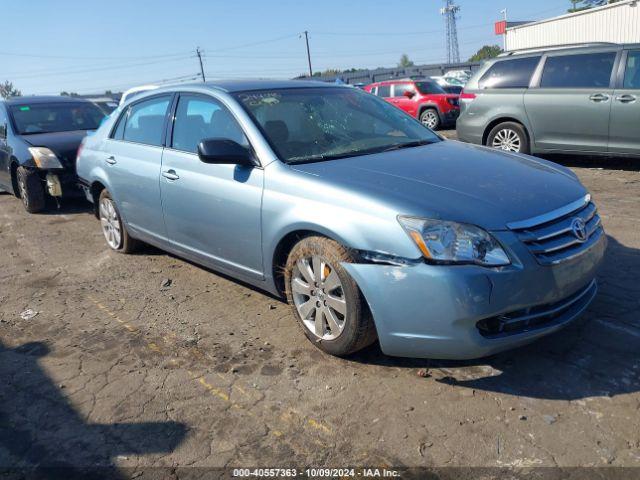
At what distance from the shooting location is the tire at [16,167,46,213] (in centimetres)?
772

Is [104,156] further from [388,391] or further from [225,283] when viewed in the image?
[388,391]

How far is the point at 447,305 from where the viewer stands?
274cm

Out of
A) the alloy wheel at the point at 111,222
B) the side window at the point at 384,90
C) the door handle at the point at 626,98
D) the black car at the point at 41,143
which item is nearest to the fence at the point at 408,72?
the side window at the point at 384,90

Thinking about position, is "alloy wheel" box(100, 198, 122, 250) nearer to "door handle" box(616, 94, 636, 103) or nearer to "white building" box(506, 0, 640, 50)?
A: "door handle" box(616, 94, 636, 103)

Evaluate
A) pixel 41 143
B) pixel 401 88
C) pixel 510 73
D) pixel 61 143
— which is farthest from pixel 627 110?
pixel 401 88

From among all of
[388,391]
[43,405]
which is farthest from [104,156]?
[388,391]

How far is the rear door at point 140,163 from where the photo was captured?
4.66m

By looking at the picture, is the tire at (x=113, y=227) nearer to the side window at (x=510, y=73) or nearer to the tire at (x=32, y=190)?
the tire at (x=32, y=190)

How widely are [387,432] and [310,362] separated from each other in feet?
2.65

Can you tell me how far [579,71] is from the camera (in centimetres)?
805

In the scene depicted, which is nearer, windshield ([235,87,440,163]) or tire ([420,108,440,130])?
windshield ([235,87,440,163])

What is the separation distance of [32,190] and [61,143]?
0.78m

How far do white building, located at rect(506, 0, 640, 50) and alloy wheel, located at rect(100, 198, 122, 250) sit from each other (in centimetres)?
1868

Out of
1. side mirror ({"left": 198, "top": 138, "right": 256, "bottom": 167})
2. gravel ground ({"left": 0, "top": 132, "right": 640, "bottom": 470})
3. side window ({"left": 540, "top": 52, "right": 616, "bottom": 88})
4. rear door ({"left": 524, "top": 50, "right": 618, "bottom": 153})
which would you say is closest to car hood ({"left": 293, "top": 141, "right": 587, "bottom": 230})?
side mirror ({"left": 198, "top": 138, "right": 256, "bottom": 167})
